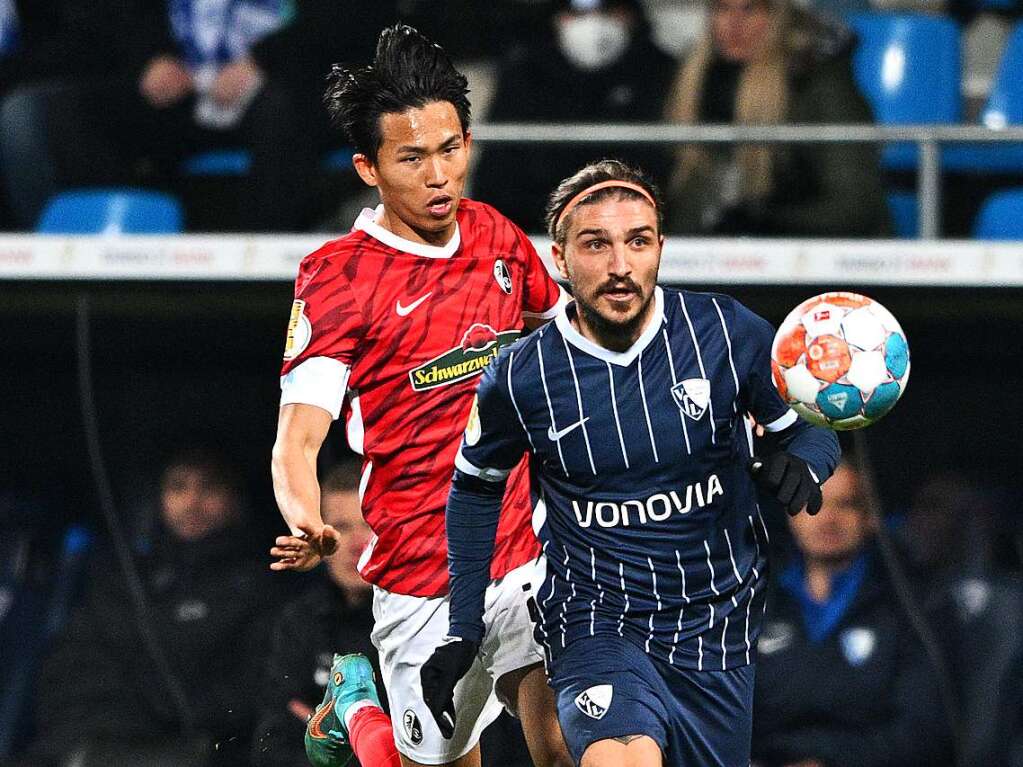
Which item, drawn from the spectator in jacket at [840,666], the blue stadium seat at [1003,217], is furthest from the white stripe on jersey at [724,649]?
the blue stadium seat at [1003,217]

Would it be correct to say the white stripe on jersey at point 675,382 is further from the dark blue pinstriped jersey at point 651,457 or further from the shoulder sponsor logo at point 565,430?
the shoulder sponsor logo at point 565,430

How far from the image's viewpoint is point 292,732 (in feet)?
18.6

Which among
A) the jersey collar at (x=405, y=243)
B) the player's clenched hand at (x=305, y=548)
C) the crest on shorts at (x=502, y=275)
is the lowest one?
the player's clenched hand at (x=305, y=548)

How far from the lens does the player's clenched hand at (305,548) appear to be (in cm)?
324

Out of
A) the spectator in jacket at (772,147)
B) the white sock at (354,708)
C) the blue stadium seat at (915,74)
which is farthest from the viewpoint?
the blue stadium seat at (915,74)

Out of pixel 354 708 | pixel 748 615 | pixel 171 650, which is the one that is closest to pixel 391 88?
pixel 748 615

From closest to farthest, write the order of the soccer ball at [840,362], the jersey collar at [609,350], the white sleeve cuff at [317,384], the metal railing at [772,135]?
the soccer ball at [840,362]
the jersey collar at [609,350]
the white sleeve cuff at [317,384]
the metal railing at [772,135]

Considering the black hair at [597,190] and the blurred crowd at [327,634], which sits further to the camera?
the blurred crowd at [327,634]

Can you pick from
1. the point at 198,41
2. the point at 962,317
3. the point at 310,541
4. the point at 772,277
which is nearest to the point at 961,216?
the point at 962,317

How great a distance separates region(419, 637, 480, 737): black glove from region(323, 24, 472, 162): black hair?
0.96 m

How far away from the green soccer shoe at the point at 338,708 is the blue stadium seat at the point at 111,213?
2.05m

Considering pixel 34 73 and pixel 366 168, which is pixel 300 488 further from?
pixel 34 73

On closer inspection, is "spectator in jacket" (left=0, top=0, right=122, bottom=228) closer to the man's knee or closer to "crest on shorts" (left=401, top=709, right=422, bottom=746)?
"crest on shorts" (left=401, top=709, right=422, bottom=746)

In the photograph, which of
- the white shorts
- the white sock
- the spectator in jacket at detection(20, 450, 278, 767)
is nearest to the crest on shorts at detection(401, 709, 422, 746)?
the white shorts
